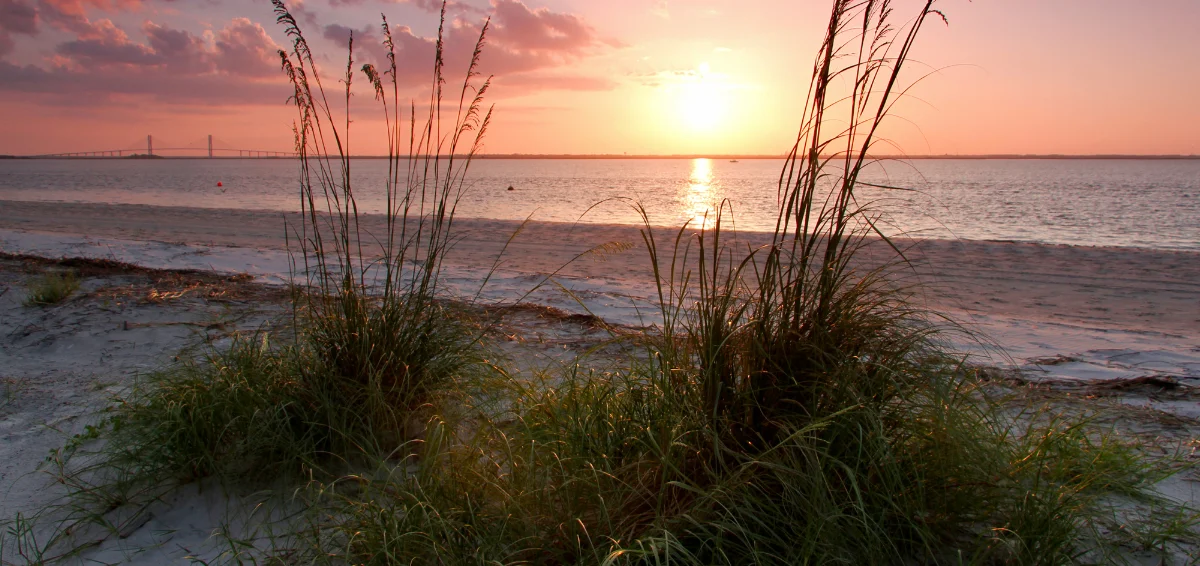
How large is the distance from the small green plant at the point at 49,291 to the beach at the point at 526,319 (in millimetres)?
102

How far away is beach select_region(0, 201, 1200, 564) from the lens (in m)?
2.81

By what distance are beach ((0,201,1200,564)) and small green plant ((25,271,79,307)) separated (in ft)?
0.33

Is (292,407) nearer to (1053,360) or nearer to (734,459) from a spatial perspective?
(734,459)

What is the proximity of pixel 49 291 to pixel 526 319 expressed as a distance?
133 inches

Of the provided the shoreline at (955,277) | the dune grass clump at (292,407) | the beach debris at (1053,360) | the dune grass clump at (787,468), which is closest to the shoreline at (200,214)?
the shoreline at (955,277)

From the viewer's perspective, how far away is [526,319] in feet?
16.4

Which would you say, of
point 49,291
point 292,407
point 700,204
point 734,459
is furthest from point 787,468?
point 700,204

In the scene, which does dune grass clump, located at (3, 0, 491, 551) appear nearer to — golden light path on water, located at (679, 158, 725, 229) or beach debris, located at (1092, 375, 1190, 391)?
golden light path on water, located at (679, 158, 725, 229)

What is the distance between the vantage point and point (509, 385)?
283 centimetres

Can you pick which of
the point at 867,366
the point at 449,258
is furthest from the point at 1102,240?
the point at 867,366

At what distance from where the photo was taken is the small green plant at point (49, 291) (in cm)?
475

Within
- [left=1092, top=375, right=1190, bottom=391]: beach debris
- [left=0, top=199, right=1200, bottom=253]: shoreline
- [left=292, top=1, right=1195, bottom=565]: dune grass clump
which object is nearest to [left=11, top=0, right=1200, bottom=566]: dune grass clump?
[left=292, top=1, right=1195, bottom=565]: dune grass clump

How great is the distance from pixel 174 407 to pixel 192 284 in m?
3.63

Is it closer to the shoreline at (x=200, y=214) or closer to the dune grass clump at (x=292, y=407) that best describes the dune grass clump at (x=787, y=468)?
the dune grass clump at (x=292, y=407)
